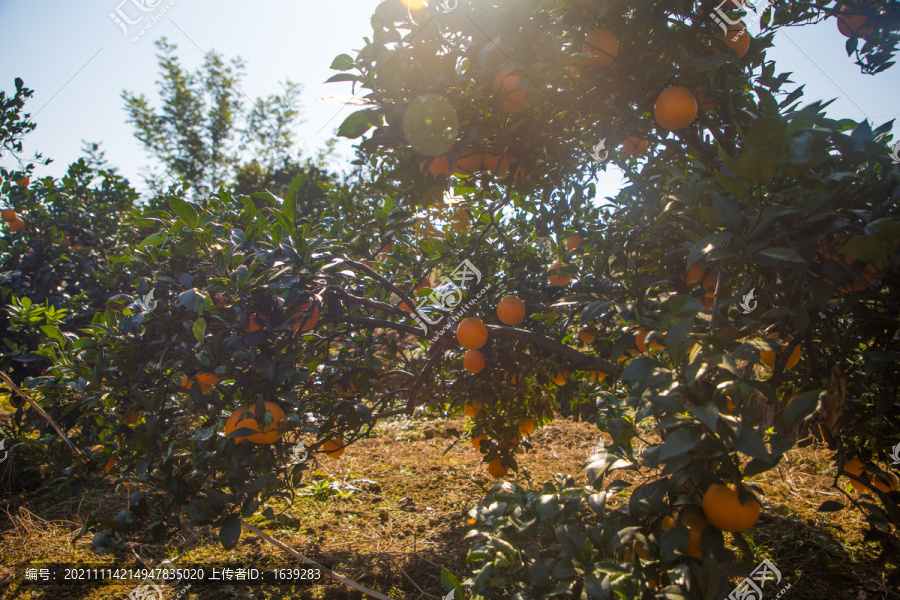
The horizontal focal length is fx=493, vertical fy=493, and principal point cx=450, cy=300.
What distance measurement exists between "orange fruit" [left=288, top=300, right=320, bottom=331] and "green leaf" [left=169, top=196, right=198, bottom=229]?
413 mm

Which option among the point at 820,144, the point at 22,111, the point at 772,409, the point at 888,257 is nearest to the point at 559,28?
the point at 820,144

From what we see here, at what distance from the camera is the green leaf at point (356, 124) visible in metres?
1.41

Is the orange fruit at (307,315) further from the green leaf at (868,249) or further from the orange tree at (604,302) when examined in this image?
the green leaf at (868,249)

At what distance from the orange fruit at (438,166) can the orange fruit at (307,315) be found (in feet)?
1.82

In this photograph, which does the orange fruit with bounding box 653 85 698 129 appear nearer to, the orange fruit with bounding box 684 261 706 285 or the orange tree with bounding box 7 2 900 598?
the orange tree with bounding box 7 2 900 598

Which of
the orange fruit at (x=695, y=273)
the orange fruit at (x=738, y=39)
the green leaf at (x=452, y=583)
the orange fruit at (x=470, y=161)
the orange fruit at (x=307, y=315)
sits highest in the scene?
the orange fruit at (x=470, y=161)

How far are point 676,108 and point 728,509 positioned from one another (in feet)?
3.40

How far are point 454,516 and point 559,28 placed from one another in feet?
8.50

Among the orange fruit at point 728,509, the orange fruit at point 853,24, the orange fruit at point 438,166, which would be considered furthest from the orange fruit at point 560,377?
the orange fruit at point 853,24

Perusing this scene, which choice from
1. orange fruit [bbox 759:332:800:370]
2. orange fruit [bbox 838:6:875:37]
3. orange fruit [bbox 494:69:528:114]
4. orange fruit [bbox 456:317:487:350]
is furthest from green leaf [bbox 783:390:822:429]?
orange fruit [bbox 838:6:875:37]

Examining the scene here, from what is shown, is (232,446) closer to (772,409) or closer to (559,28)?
(559,28)

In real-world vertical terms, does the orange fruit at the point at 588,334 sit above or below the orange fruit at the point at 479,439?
above

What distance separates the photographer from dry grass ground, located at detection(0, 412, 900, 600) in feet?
6.86

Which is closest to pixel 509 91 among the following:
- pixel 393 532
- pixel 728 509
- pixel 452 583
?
pixel 728 509
